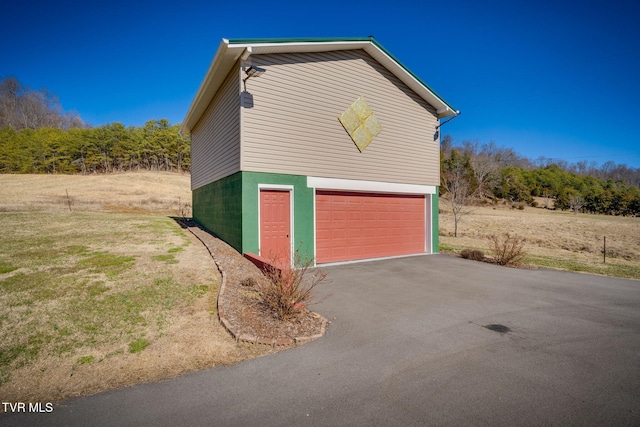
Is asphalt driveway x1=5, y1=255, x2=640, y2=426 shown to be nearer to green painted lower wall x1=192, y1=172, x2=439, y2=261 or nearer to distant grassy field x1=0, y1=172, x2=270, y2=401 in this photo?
distant grassy field x1=0, y1=172, x2=270, y2=401

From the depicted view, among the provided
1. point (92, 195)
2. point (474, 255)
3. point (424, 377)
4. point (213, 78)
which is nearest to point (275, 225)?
point (213, 78)

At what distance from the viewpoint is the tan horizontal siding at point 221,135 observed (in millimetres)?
8984

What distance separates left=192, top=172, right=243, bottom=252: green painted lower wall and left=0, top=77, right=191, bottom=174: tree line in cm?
4591

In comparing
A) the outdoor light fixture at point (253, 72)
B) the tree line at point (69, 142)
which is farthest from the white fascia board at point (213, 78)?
the tree line at point (69, 142)

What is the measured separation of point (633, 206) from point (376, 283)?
5360 cm

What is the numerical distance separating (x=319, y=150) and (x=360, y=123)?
83.6 inches

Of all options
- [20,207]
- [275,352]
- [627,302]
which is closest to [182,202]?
[20,207]

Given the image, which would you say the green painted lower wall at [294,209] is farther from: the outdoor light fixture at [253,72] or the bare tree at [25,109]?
the bare tree at [25,109]

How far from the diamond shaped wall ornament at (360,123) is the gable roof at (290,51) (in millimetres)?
1887

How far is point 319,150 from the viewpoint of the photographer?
32.7ft

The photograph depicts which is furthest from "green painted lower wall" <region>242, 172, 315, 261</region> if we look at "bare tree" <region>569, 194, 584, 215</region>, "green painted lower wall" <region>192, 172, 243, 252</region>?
"bare tree" <region>569, 194, 584, 215</region>

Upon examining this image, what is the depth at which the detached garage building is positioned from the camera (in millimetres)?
8727

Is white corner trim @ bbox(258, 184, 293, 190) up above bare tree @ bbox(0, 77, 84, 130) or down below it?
below

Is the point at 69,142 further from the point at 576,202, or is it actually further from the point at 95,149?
the point at 576,202
